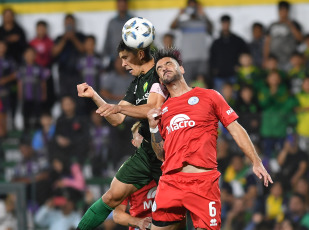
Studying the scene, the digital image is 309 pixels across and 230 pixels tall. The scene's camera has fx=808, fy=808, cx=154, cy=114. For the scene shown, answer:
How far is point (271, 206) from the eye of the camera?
12172 mm

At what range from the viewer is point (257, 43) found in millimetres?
14336

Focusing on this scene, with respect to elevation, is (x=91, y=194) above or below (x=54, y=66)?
below

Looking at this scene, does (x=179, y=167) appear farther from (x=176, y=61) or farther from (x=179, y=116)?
(x=176, y=61)

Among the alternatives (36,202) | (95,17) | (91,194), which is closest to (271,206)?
(91,194)

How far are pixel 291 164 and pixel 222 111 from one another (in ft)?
15.2

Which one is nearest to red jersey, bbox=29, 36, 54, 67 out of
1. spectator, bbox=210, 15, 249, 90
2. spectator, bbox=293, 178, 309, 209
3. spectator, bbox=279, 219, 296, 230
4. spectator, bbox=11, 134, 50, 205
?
spectator, bbox=11, 134, 50, 205

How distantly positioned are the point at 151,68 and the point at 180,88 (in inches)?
22.8

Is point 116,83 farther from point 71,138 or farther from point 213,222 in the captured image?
point 213,222

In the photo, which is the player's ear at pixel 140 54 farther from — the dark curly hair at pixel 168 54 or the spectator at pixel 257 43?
the spectator at pixel 257 43

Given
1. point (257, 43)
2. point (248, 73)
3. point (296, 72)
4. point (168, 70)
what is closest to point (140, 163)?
point (168, 70)

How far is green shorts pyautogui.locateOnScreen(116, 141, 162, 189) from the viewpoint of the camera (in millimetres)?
8719

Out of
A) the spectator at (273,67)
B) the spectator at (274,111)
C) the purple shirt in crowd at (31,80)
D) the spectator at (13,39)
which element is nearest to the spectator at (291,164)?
the spectator at (274,111)

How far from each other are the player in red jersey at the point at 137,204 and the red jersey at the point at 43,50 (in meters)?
6.09

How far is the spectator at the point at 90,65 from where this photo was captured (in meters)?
14.3
